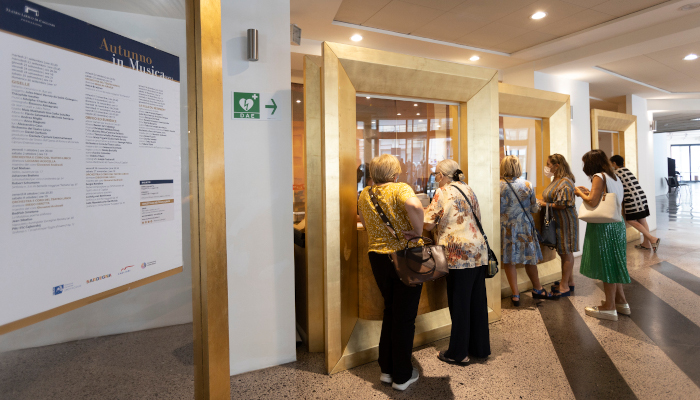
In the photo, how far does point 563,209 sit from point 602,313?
1.24 m

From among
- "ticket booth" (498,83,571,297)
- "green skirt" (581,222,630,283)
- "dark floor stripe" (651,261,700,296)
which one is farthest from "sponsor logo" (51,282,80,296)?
"dark floor stripe" (651,261,700,296)

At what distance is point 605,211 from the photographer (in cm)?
364

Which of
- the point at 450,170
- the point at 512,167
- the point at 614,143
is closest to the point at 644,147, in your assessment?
the point at 614,143

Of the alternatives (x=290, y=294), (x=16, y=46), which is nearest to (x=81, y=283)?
(x=16, y=46)

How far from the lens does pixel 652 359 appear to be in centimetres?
300

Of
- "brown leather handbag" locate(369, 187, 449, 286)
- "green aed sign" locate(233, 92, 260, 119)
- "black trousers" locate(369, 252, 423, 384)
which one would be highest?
"green aed sign" locate(233, 92, 260, 119)

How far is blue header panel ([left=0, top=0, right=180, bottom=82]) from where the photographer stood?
35.3 inches

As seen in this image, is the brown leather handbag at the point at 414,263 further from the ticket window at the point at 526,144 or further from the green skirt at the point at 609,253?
the ticket window at the point at 526,144

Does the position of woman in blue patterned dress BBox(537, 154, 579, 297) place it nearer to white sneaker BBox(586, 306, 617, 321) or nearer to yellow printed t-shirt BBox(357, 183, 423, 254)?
white sneaker BBox(586, 306, 617, 321)

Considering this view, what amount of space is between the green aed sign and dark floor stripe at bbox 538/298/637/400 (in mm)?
2949

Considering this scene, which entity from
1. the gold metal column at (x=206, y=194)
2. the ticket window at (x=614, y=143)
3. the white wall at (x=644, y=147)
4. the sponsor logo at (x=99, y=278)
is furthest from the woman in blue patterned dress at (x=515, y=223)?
the white wall at (x=644, y=147)

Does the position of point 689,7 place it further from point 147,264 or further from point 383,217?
point 147,264

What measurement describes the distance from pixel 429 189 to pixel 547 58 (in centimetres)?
407

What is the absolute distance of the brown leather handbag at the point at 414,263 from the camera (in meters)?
2.52
